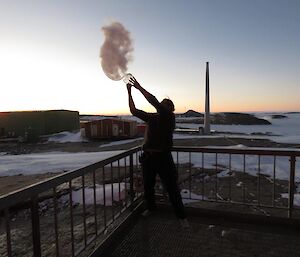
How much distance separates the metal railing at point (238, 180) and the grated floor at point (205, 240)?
0.48 meters

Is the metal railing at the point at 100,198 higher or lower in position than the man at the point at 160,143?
lower

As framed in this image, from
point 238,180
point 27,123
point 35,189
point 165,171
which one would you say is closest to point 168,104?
point 165,171

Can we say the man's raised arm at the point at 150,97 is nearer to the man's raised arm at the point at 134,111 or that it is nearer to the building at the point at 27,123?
the man's raised arm at the point at 134,111

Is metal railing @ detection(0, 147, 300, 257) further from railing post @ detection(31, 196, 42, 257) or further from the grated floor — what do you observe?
the grated floor

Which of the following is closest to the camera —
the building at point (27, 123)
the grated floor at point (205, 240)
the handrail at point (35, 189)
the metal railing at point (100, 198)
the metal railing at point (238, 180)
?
the handrail at point (35, 189)

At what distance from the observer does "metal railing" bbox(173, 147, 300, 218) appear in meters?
4.62

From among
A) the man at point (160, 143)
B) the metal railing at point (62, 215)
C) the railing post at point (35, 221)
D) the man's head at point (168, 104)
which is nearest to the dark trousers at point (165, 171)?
the man at point (160, 143)

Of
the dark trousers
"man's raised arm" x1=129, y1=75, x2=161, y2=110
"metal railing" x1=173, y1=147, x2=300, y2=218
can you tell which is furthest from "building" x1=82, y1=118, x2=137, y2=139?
"man's raised arm" x1=129, y1=75, x2=161, y2=110

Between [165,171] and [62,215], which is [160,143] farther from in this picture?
[62,215]

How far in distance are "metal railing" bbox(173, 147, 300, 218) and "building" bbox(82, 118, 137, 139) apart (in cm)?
1925

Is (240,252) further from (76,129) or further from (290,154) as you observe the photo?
(76,129)

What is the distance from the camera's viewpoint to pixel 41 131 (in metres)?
36.3

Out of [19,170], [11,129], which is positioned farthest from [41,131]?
[19,170]

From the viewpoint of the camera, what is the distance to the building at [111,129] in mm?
31969
